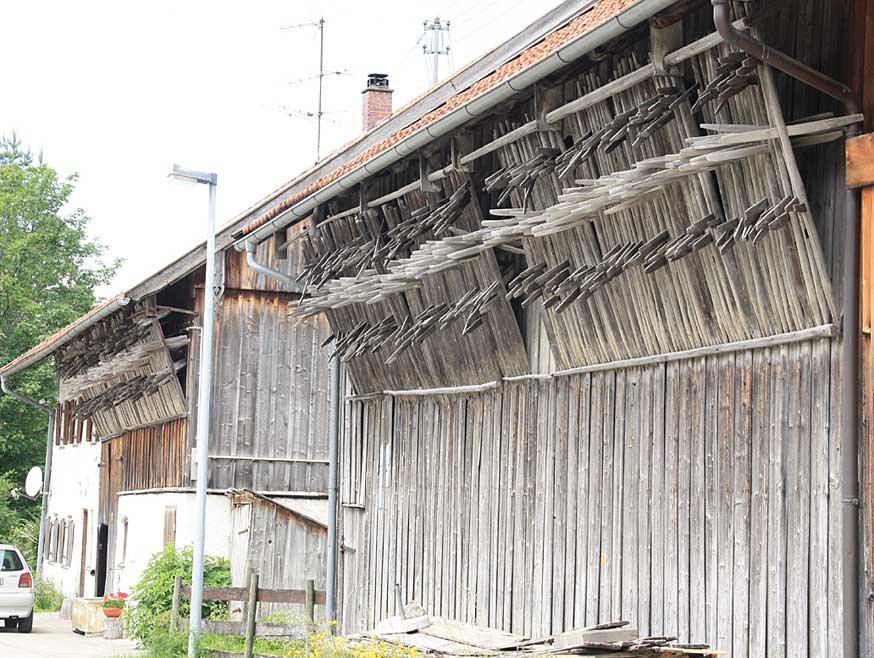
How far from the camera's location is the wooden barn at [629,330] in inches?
337

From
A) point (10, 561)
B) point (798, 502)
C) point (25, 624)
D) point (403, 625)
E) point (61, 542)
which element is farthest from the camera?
point (61, 542)

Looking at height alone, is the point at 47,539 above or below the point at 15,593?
above

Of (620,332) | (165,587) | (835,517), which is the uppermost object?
(620,332)

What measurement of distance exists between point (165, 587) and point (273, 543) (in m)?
2.32

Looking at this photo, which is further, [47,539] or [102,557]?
[47,539]

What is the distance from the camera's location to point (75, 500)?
31.1 metres

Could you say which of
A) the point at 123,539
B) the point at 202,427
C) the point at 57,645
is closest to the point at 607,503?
the point at 202,427

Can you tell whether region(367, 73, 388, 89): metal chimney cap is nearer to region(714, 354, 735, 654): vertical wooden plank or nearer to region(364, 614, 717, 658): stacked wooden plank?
region(364, 614, 717, 658): stacked wooden plank

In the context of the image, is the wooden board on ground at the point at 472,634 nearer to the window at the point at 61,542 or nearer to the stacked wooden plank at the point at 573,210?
the stacked wooden plank at the point at 573,210

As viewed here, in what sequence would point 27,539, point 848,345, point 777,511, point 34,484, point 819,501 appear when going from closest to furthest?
point 848,345 → point 819,501 → point 777,511 → point 34,484 → point 27,539

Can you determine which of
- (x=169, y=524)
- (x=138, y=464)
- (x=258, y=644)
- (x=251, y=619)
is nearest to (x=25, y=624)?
(x=169, y=524)

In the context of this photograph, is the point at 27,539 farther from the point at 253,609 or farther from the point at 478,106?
the point at 478,106

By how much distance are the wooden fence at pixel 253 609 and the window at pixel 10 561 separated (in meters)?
7.75

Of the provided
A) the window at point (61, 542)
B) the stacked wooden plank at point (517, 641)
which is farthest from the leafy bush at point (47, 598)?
the stacked wooden plank at point (517, 641)
